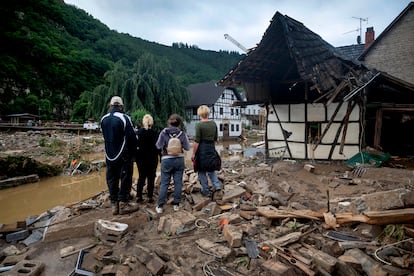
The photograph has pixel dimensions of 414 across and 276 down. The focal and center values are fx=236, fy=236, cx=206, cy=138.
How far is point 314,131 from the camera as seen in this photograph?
9328mm

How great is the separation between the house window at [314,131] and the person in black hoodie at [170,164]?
21.6 feet

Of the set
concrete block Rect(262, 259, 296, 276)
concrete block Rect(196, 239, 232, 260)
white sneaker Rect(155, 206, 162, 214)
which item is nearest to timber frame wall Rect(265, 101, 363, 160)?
white sneaker Rect(155, 206, 162, 214)

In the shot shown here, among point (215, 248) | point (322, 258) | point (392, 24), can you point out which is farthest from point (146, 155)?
point (392, 24)

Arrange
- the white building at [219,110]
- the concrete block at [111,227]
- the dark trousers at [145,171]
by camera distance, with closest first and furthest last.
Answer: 1. the concrete block at [111,227]
2. the dark trousers at [145,171]
3. the white building at [219,110]

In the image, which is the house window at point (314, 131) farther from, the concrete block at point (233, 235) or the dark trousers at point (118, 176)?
the dark trousers at point (118, 176)

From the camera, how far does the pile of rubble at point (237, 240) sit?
2.64m

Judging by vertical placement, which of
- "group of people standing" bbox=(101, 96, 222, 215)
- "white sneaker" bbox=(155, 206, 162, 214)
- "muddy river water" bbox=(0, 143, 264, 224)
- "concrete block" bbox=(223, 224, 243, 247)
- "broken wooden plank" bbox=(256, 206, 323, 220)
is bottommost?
"muddy river water" bbox=(0, 143, 264, 224)

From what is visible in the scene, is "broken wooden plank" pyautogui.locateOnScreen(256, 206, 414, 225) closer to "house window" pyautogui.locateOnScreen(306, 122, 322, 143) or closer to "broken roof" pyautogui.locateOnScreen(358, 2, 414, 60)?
"house window" pyautogui.locateOnScreen(306, 122, 322, 143)

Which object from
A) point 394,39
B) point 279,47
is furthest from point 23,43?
point 394,39

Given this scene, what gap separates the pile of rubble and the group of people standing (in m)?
0.35

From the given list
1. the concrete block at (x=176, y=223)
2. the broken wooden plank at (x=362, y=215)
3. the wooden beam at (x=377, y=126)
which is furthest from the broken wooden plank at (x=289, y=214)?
the wooden beam at (x=377, y=126)

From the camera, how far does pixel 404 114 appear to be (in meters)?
9.78

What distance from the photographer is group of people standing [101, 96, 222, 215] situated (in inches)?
159

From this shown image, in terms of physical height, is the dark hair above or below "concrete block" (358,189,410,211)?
above
